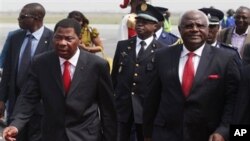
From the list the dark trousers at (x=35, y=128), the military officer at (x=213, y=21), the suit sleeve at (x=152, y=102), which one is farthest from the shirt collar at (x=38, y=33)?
the suit sleeve at (x=152, y=102)

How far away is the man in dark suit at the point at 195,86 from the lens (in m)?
4.84

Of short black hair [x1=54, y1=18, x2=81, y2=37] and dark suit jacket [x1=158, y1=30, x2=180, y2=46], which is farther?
dark suit jacket [x1=158, y1=30, x2=180, y2=46]

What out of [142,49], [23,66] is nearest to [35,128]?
[23,66]

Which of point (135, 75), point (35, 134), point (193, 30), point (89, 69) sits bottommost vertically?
point (35, 134)

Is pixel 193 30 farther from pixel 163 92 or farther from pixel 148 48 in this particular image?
pixel 148 48

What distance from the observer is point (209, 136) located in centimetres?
490

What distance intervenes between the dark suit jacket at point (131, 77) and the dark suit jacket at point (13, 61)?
0.78 metres

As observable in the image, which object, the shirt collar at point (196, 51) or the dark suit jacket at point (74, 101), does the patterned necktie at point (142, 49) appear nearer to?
the dark suit jacket at point (74, 101)

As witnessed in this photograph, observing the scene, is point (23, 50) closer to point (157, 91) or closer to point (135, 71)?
point (135, 71)

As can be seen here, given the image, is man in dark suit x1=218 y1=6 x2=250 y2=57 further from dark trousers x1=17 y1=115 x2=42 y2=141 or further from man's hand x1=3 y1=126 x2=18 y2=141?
man's hand x1=3 y1=126 x2=18 y2=141

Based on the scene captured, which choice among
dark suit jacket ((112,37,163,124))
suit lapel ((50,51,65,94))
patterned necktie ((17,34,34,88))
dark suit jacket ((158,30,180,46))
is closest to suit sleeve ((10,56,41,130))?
suit lapel ((50,51,65,94))

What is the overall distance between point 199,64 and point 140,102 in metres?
1.82

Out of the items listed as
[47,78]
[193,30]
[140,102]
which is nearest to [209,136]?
[193,30]

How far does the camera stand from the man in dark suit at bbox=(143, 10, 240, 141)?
4844 millimetres
